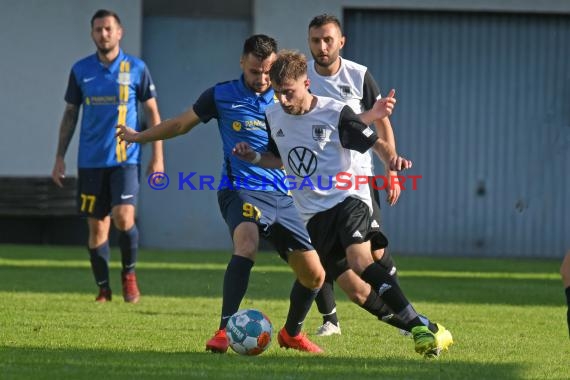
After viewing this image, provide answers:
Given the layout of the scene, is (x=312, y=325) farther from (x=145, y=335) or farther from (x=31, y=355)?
(x=31, y=355)

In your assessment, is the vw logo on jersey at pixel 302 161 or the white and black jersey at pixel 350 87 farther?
the white and black jersey at pixel 350 87

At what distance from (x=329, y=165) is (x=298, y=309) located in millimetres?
919

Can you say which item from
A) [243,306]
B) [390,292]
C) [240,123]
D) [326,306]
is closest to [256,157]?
[240,123]

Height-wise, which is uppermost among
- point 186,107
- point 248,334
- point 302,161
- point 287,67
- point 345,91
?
point 287,67

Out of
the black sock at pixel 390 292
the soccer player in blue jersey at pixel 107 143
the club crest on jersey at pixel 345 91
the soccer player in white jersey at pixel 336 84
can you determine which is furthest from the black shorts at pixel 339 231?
the soccer player in blue jersey at pixel 107 143

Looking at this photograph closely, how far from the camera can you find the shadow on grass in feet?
22.0

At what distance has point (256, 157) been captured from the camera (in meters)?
7.93

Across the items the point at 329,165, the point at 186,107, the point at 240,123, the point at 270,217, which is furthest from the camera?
the point at 186,107

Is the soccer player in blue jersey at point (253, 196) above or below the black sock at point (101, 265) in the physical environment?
above

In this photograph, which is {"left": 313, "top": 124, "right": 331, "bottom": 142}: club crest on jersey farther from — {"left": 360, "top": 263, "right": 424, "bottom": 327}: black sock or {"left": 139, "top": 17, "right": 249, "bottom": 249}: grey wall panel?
{"left": 139, "top": 17, "right": 249, "bottom": 249}: grey wall panel

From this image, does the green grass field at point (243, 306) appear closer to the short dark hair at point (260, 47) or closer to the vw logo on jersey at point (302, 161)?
the vw logo on jersey at point (302, 161)

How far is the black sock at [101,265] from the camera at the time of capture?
11.4 m

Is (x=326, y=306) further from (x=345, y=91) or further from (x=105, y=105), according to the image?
(x=105, y=105)

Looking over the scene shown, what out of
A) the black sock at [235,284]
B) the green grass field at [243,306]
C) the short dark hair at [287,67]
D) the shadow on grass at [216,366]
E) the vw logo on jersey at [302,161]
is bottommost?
the green grass field at [243,306]
